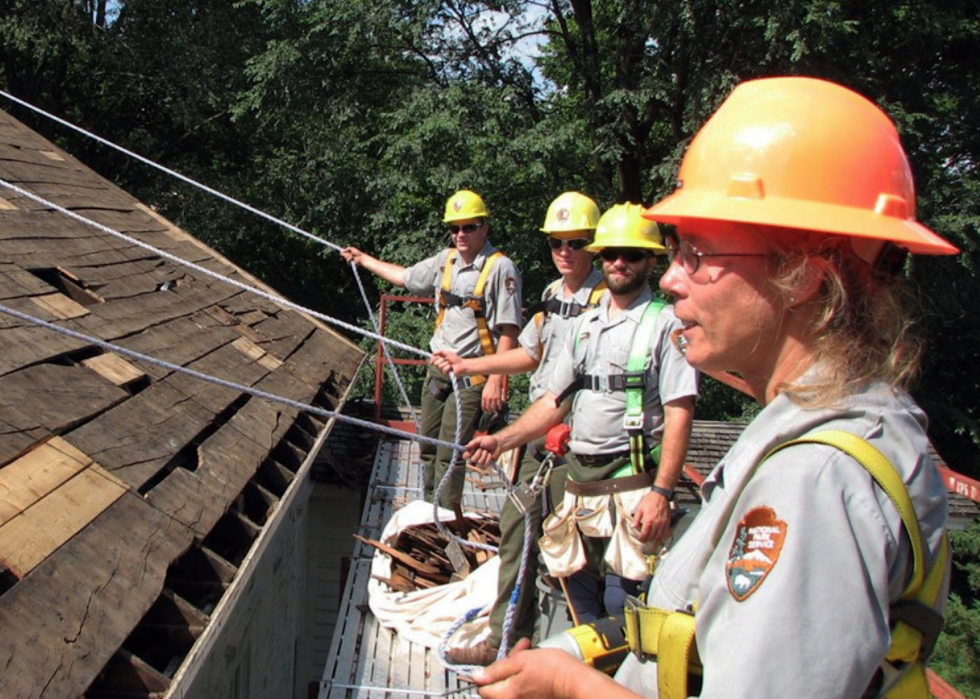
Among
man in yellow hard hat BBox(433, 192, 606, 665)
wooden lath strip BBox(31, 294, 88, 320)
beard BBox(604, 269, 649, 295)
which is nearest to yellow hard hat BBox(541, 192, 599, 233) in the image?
man in yellow hard hat BBox(433, 192, 606, 665)

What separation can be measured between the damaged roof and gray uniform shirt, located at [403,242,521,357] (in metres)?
0.90

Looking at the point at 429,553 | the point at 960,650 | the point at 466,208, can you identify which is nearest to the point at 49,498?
the point at 466,208

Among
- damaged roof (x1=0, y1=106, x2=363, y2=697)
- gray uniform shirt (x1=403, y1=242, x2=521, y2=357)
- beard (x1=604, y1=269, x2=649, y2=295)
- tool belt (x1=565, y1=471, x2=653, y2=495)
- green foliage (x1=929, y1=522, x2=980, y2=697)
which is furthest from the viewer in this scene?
green foliage (x1=929, y1=522, x2=980, y2=697)

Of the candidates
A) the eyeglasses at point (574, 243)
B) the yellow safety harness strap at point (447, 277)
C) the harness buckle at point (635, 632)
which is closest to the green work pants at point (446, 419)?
the yellow safety harness strap at point (447, 277)

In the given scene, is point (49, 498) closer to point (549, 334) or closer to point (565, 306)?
point (549, 334)

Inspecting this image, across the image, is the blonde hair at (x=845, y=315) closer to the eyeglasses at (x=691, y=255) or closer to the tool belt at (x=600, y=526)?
the eyeglasses at (x=691, y=255)

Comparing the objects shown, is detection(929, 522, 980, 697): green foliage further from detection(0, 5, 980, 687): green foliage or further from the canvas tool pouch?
the canvas tool pouch

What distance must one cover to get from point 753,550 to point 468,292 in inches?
194

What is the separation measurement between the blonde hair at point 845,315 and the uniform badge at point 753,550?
0.68ft

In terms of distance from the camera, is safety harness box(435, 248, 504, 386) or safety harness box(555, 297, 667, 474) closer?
safety harness box(555, 297, 667, 474)

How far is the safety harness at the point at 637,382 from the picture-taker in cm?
393

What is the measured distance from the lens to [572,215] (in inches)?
205

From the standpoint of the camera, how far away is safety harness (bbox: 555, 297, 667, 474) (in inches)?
155

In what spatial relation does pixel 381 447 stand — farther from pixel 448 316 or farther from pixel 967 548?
pixel 967 548
